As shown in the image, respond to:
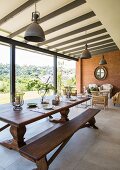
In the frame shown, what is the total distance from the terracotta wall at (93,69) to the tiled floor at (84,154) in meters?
6.63

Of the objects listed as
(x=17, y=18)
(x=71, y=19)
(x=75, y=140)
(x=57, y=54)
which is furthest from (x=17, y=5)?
(x=57, y=54)

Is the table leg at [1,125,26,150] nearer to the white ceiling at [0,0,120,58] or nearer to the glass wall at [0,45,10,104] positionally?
the white ceiling at [0,0,120,58]

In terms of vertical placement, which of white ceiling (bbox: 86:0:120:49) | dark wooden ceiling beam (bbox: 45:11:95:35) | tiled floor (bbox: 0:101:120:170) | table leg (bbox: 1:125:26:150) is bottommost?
tiled floor (bbox: 0:101:120:170)

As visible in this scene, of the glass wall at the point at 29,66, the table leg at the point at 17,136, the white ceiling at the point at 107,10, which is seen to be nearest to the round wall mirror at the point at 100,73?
the glass wall at the point at 29,66

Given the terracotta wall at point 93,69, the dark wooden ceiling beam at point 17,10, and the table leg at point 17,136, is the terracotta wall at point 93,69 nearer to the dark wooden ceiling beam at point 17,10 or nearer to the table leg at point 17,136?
the dark wooden ceiling beam at point 17,10

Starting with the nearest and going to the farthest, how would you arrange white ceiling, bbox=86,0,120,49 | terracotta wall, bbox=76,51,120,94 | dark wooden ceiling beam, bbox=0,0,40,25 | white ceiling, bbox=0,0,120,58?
white ceiling, bbox=86,0,120,49 → white ceiling, bbox=0,0,120,58 → dark wooden ceiling beam, bbox=0,0,40,25 → terracotta wall, bbox=76,51,120,94

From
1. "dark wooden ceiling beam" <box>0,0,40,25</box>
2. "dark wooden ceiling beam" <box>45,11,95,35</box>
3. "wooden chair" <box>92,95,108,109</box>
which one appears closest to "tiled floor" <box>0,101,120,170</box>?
"wooden chair" <box>92,95,108,109</box>

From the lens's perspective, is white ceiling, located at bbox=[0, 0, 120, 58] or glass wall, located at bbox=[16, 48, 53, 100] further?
glass wall, located at bbox=[16, 48, 53, 100]

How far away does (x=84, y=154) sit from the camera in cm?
257

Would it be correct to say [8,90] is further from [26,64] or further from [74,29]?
[74,29]

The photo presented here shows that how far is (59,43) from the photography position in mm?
6758

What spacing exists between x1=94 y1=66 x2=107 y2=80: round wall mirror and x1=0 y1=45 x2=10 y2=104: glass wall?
6.34 meters

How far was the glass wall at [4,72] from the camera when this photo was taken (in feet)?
18.2

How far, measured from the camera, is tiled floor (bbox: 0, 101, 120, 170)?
2236 millimetres
